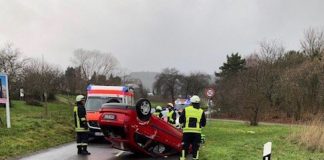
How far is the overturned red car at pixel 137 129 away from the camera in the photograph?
14.3 metres

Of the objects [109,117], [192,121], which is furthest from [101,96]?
[192,121]

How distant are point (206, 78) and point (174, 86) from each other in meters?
9.29

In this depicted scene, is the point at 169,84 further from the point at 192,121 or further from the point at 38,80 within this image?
the point at 192,121

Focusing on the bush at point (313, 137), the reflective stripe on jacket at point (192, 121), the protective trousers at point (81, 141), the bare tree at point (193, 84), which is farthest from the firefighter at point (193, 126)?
the bare tree at point (193, 84)

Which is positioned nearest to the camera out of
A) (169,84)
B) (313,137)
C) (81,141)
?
(81,141)

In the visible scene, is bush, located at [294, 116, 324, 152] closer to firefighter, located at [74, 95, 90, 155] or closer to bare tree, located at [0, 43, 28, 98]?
firefighter, located at [74, 95, 90, 155]

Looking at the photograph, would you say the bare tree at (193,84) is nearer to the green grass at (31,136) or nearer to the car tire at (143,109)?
the green grass at (31,136)

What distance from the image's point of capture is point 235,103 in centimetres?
6288

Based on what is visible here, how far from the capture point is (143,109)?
14625 millimetres

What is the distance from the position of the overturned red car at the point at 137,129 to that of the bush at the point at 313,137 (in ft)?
16.0

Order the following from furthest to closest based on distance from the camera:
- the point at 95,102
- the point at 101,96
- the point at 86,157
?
the point at 101,96, the point at 95,102, the point at 86,157

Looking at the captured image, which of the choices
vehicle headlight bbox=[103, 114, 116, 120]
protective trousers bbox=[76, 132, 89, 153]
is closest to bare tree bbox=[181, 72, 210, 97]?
protective trousers bbox=[76, 132, 89, 153]

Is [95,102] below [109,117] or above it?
above

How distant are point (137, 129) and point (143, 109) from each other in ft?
2.18
